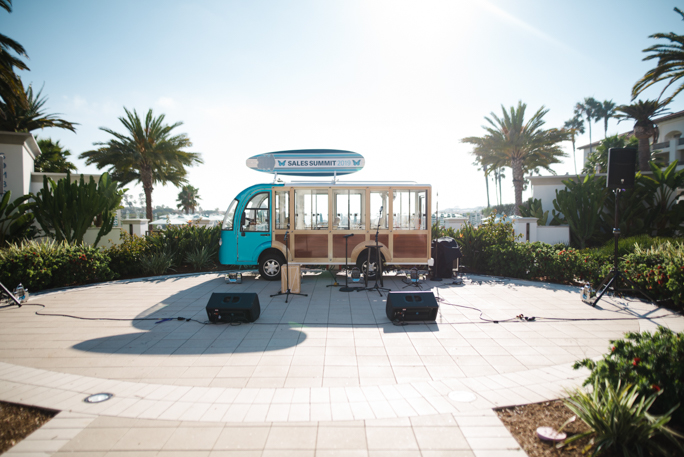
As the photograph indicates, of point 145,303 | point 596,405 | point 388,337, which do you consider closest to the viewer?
point 596,405

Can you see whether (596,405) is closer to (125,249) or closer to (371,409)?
(371,409)

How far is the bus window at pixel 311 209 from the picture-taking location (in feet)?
32.4

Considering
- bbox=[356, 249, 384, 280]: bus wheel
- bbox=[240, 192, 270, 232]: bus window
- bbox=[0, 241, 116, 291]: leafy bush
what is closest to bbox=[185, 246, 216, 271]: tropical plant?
bbox=[0, 241, 116, 291]: leafy bush

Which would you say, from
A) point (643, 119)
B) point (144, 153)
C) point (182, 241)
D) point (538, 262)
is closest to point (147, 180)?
point (144, 153)

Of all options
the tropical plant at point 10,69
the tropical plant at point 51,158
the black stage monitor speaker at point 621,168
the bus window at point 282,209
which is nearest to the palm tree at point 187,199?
the tropical plant at point 51,158

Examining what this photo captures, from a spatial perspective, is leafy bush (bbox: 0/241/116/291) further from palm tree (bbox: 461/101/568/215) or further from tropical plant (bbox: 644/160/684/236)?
palm tree (bbox: 461/101/568/215)

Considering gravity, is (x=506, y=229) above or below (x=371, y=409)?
above

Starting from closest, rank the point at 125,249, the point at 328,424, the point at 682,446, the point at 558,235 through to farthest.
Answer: the point at 682,446 → the point at 328,424 → the point at 125,249 → the point at 558,235

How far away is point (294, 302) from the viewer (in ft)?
24.8

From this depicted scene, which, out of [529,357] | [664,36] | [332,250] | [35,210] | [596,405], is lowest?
[529,357]

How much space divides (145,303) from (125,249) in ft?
13.5

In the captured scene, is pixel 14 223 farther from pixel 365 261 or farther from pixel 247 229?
pixel 365 261

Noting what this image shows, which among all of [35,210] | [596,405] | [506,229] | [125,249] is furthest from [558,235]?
[35,210]

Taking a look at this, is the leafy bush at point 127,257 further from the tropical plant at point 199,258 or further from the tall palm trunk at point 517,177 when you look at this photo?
the tall palm trunk at point 517,177
